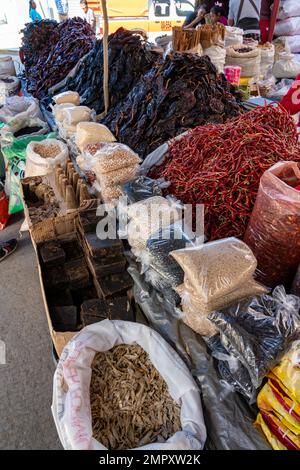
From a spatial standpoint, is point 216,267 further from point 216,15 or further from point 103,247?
point 216,15

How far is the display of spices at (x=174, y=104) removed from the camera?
2.29 metres

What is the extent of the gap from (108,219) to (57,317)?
0.56 m

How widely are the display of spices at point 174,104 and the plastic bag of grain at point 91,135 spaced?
21 cm

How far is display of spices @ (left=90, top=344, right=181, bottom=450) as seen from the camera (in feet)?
3.43

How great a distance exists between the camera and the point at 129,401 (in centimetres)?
114

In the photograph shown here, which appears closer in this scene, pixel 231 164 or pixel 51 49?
pixel 231 164

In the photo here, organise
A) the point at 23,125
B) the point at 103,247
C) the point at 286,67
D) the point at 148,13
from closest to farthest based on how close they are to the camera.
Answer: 1. the point at 103,247
2. the point at 23,125
3. the point at 286,67
4. the point at 148,13

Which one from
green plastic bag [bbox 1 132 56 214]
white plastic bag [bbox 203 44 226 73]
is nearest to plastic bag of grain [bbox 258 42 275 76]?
white plastic bag [bbox 203 44 226 73]

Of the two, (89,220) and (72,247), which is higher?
(89,220)

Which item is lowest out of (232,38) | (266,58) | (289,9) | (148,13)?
(266,58)

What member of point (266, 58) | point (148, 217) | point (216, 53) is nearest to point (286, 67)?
point (266, 58)

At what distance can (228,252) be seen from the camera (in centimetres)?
113

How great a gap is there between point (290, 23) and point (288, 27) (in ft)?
0.21
